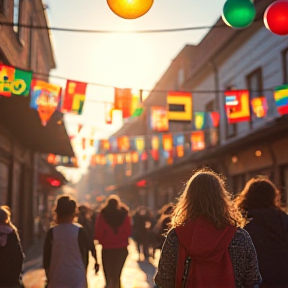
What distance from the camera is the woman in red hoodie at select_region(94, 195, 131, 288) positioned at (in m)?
9.23

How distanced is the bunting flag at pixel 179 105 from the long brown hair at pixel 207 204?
10578 mm

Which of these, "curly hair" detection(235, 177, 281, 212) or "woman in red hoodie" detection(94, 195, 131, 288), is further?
"woman in red hoodie" detection(94, 195, 131, 288)

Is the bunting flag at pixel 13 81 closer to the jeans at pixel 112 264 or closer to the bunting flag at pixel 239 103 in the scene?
the jeans at pixel 112 264

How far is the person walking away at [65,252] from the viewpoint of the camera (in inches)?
235

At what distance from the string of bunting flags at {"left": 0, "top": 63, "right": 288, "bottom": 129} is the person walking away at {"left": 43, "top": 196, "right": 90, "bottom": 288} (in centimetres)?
488

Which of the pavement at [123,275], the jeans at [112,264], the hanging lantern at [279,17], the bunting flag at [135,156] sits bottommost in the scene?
the pavement at [123,275]

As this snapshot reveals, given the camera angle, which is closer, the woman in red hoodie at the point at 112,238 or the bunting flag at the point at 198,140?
the woman in red hoodie at the point at 112,238

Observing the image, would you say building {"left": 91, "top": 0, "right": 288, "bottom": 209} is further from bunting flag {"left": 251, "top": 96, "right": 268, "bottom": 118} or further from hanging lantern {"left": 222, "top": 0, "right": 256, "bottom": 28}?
hanging lantern {"left": 222, "top": 0, "right": 256, "bottom": 28}

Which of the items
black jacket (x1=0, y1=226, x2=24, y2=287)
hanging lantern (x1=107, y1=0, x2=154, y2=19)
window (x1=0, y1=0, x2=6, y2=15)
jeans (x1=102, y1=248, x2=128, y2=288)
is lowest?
jeans (x1=102, y1=248, x2=128, y2=288)

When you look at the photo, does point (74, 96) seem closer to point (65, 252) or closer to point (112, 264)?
point (112, 264)

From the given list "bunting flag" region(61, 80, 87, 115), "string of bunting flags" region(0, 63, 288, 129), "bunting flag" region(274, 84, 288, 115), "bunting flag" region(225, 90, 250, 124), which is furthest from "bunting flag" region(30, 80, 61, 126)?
"bunting flag" region(274, 84, 288, 115)

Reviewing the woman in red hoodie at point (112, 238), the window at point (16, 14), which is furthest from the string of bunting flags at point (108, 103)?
the woman in red hoodie at point (112, 238)

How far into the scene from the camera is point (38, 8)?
691 inches

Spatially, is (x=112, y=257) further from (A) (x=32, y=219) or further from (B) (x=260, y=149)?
(A) (x=32, y=219)
